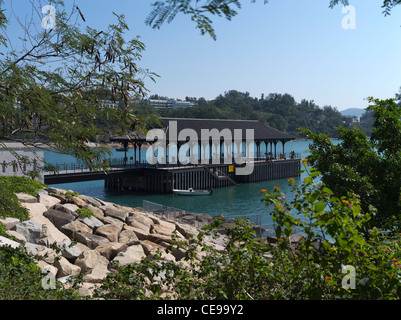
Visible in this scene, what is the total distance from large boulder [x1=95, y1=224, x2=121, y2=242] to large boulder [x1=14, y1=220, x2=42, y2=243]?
204 centimetres

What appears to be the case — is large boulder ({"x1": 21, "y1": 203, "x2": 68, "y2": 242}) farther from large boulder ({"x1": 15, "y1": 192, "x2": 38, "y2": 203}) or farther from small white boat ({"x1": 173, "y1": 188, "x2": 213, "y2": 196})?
small white boat ({"x1": 173, "y1": 188, "x2": 213, "y2": 196})

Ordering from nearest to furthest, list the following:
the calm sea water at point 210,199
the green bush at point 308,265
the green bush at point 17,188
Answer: the green bush at point 308,265, the green bush at point 17,188, the calm sea water at point 210,199

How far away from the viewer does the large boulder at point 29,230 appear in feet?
29.0

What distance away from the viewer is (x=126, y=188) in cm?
3900

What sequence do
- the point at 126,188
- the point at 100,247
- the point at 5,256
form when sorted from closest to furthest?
the point at 5,256
the point at 100,247
the point at 126,188

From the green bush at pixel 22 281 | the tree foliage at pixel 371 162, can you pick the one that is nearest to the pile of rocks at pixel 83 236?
the green bush at pixel 22 281

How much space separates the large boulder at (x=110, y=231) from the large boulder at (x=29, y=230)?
2.04 meters

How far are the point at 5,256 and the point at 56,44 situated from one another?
3404 millimetres

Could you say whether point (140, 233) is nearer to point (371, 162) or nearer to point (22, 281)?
point (22, 281)

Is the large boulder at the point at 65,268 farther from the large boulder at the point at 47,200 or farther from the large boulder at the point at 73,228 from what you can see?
the large boulder at the point at 47,200

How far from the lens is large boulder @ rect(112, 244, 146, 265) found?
896cm

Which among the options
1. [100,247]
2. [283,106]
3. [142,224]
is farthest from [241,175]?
[283,106]
